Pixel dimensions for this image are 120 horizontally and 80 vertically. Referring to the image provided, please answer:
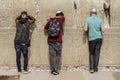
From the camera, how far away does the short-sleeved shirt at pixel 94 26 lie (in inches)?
455

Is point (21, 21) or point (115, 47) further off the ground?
point (21, 21)

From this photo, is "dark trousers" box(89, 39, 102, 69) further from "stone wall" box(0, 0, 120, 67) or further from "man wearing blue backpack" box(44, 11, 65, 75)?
"man wearing blue backpack" box(44, 11, 65, 75)

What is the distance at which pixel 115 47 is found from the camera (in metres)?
12.2

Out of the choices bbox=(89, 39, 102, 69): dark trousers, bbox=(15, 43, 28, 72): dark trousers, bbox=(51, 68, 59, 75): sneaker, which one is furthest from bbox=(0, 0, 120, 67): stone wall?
bbox=(51, 68, 59, 75): sneaker

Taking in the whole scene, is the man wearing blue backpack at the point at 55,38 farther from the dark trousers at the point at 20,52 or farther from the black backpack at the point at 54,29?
the dark trousers at the point at 20,52

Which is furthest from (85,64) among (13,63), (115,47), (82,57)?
(13,63)

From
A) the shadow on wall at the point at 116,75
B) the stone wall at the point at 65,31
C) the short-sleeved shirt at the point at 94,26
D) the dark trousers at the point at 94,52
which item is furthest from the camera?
the stone wall at the point at 65,31

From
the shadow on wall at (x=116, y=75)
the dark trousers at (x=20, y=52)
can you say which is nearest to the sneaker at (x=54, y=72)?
the dark trousers at (x=20, y=52)

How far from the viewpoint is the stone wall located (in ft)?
39.2

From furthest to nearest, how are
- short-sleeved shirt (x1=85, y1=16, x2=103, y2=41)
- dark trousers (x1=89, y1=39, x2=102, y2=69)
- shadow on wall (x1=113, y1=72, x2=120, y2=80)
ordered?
dark trousers (x1=89, y1=39, x2=102, y2=69), short-sleeved shirt (x1=85, y1=16, x2=103, y2=41), shadow on wall (x1=113, y1=72, x2=120, y2=80)

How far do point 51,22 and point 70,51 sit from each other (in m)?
1.13

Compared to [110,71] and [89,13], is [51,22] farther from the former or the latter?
[110,71]

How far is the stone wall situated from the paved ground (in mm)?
332

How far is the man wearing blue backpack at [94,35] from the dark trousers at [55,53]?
34.5 inches
